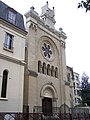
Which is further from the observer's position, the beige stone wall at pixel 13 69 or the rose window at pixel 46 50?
the rose window at pixel 46 50

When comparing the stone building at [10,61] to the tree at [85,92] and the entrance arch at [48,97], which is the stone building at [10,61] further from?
the tree at [85,92]

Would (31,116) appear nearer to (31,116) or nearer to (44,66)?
(31,116)

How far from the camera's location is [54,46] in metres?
27.7

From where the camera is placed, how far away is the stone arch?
22.6 meters

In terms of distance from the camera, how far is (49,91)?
24094mm

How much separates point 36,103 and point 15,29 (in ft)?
30.7

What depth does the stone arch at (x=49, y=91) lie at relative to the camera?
891 inches

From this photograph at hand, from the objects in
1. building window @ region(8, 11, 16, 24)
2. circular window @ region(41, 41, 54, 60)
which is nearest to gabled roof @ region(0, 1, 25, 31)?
A: building window @ region(8, 11, 16, 24)

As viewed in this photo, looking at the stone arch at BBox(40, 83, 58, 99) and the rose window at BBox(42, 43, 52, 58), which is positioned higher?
the rose window at BBox(42, 43, 52, 58)

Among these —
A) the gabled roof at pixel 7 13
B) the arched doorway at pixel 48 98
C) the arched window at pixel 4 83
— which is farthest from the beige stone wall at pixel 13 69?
the arched doorway at pixel 48 98

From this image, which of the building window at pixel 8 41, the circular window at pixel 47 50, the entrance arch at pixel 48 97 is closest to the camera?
the building window at pixel 8 41

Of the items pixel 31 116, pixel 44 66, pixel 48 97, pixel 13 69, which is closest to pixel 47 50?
pixel 44 66

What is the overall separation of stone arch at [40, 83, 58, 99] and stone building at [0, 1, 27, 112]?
726cm

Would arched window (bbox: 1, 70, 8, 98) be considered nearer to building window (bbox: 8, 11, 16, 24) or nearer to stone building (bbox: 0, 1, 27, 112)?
stone building (bbox: 0, 1, 27, 112)
